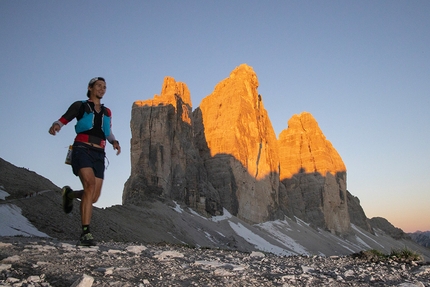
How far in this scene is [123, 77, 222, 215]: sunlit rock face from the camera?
5309 centimetres

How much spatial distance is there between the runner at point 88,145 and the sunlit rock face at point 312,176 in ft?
263

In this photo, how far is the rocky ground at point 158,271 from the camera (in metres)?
3.93

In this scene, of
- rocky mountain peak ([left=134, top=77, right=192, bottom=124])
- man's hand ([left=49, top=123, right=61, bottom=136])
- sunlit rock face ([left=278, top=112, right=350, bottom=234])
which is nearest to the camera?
man's hand ([left=49, top=123, right=61, bottom=136])

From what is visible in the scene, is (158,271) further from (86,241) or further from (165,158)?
(165,158)

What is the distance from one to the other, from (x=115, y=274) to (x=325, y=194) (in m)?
91.9

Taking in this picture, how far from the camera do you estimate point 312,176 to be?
94062mm

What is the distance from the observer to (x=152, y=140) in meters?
56.7

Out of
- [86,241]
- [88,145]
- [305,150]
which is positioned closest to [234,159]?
[305,150]

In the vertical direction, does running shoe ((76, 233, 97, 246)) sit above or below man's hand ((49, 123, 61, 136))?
below

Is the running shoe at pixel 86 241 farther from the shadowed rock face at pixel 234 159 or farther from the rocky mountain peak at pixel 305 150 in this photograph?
the rocky mountain peak at pixel 305 150

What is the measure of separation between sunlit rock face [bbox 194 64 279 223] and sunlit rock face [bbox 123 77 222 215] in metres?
6.41

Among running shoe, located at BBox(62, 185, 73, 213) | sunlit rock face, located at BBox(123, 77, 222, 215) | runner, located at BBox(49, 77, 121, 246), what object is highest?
sunlit rock face, located at BBox(123, 77, 222, 215)

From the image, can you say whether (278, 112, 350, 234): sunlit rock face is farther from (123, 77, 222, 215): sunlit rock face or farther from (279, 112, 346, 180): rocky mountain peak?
(123, 77, 222, 215): sunlit rock face

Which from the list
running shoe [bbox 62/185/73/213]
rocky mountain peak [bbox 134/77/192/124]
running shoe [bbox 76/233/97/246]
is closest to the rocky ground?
running shoe [bbox 76/233/97/246]
